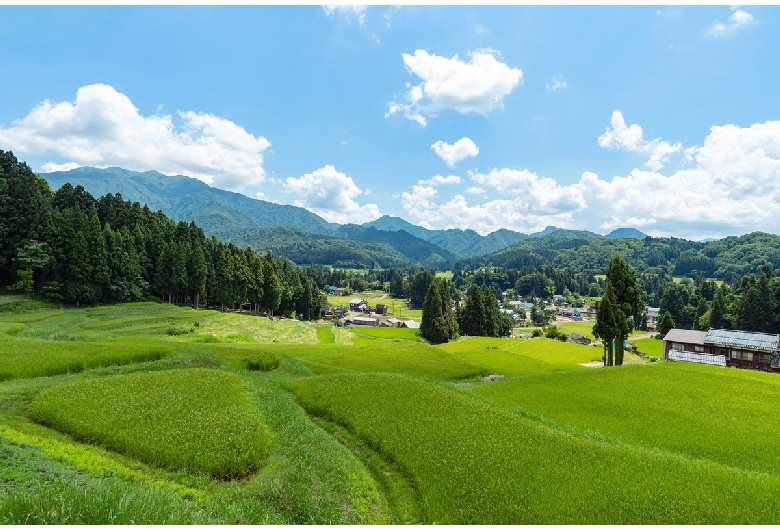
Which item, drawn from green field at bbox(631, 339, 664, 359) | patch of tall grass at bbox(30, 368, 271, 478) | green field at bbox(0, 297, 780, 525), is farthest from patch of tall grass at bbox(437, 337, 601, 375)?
patch of tall grass at bbox(30, 368, 271, 478)

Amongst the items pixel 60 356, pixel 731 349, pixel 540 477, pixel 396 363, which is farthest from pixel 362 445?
pixel 731 349

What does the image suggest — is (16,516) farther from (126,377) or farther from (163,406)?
(126,377)

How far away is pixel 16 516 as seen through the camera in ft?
21.9

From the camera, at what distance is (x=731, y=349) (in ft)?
198

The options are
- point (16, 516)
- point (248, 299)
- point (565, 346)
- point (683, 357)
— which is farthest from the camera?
point (248, 299)

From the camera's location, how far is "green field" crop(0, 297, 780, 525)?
11.2m

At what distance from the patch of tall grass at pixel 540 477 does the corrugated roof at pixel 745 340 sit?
61.9 metres

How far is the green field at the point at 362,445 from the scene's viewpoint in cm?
1116

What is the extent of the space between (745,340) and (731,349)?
8.04 ft

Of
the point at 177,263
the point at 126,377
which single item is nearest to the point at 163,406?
the point at 126,377

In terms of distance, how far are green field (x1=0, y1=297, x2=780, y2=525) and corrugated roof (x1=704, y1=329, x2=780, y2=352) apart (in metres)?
36.8

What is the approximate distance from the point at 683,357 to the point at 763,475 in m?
60.1

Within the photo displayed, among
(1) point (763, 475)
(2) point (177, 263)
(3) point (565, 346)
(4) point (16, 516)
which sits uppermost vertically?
(2) point (177, 263)

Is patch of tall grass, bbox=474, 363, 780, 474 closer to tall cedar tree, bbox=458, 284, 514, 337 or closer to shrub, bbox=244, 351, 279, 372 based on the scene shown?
shrub, bbox=244, 351, 279, 372
